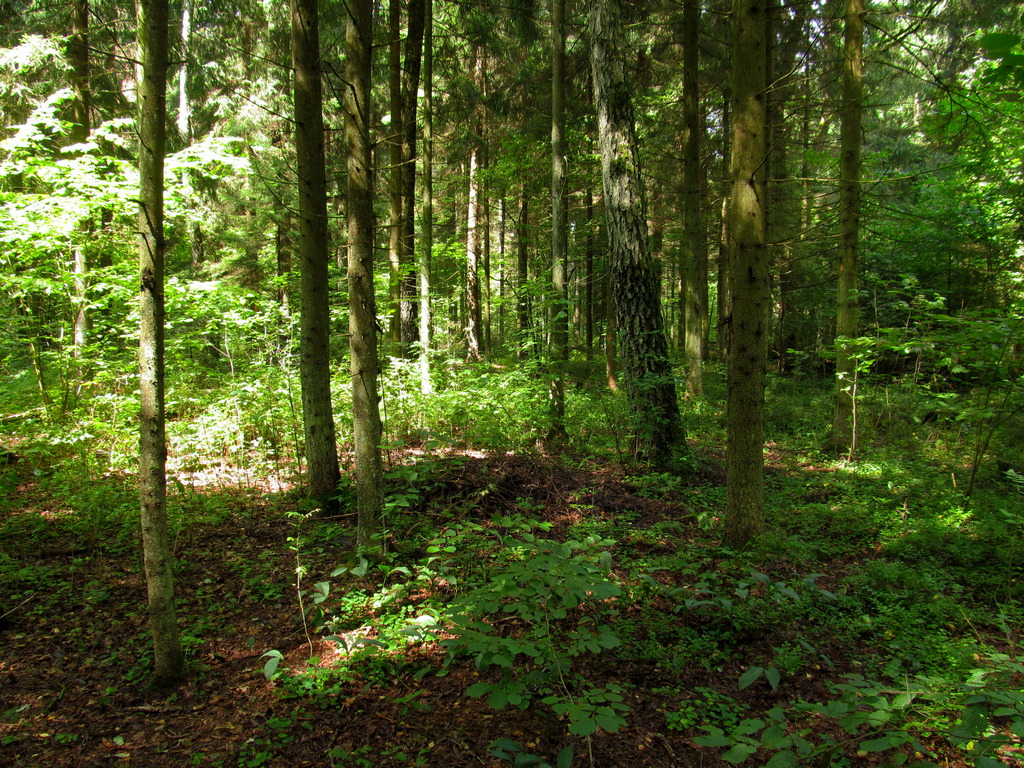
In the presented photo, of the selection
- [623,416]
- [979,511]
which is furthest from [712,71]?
[979,511]

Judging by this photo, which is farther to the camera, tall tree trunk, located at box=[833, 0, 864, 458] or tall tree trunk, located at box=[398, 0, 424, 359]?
tall tree trunk, located at box=[398, 0, 424, 359]

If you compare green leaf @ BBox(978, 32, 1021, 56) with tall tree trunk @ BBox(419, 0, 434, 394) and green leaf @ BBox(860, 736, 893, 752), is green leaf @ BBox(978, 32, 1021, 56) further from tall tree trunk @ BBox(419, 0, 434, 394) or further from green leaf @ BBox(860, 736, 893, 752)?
tall tree trunk @ BBox(419, 0, 434, 394)

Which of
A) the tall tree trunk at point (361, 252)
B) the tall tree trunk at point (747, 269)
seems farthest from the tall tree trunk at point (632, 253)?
the tall tree trunk at point (361, 252)

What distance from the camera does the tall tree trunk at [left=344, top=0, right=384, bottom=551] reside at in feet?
13.5

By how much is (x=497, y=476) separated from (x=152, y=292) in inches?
167

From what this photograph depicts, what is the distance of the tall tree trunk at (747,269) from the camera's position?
3.92 metres

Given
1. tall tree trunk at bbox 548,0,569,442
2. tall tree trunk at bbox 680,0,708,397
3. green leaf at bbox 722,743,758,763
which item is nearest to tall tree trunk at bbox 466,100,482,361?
tall tree trunk at bbox 548,0,569,442

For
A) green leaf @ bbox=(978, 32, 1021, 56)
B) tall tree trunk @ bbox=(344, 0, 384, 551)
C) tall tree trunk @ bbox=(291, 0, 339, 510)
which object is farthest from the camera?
Answer: tall tree trunk @ bbox=(291, 0, 339, 510)

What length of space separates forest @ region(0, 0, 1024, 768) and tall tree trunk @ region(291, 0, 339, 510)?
42mm

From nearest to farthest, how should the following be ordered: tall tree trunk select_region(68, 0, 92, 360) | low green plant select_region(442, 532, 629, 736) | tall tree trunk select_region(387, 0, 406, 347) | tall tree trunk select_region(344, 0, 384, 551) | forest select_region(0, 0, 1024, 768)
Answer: low green plant select_region(442, 532, 629, 736), forest select_region(0, 0, 1024, 768), tall tree trunk select_region(344, 0, 384, 551), tall tree trunk select_region(68, 0, 92, 360), tall tree trunk select_region(387, 0, 406, 347)

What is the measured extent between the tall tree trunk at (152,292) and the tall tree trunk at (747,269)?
4061 mm

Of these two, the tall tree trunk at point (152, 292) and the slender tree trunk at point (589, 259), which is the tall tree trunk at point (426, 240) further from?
the tall tree trunk at point (152, 292)

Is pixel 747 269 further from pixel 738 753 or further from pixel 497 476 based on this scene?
pixel 497 476

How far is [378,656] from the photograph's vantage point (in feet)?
10.5
